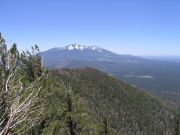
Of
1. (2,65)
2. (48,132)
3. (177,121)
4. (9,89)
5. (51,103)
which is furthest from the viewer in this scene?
(177,121)

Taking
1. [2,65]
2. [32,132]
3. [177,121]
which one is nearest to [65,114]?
[32,132]

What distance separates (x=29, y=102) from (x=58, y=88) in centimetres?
2002

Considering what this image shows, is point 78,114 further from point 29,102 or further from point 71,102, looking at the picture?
point 29,102

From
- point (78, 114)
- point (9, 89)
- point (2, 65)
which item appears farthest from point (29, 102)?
point (78, 114)

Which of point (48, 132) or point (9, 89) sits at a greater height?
point (9, 89)

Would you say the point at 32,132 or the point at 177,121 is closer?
the point at 32,132

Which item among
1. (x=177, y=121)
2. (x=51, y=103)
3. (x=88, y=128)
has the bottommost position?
(x=177, y=121)

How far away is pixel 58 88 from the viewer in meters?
25.0

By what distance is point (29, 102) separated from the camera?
5031 millimetres

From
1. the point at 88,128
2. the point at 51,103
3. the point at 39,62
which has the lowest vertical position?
the point at 88,128

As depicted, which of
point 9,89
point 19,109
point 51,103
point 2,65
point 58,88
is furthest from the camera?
point 58,88

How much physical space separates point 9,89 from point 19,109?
0.71 meters

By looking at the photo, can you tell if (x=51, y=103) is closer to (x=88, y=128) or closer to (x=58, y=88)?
(x=58, y=88)

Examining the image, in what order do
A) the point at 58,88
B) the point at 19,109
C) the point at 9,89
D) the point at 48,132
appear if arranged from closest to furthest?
the point at 19,109, the point at 9,89, the point at 48,132, the point at 58,88
